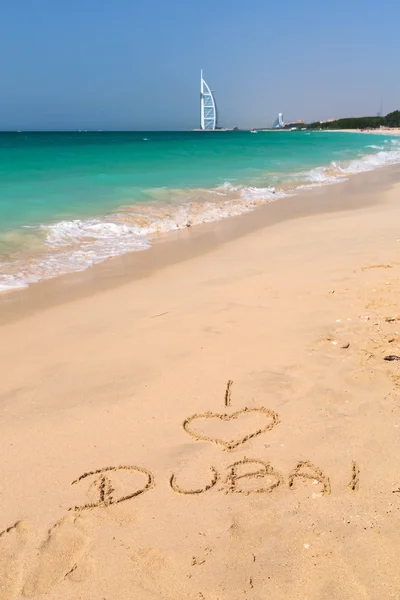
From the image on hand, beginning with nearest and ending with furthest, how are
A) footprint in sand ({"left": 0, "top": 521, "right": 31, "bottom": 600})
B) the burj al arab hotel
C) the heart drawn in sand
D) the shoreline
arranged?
1. footprint in sand ({"left": 0, "top": 521, "right": 31, "bottom": 600})
2. the heart drawn in sand
3. the shoreline
4. the burj al arab hotel

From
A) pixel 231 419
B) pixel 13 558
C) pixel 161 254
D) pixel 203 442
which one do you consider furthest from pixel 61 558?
pixel 161 254

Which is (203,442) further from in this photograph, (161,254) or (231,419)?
(161,254)

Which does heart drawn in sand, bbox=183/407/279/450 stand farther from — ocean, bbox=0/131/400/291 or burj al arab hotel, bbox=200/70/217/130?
burj al arab hotel, bbox=200/70/217/130

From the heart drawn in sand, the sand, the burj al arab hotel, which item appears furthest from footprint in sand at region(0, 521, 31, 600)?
the burj al arab hotel

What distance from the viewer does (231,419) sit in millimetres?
2732

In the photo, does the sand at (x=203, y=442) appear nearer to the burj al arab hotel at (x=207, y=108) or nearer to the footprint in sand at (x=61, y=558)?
the footprint in sand at (x=61, y=558)

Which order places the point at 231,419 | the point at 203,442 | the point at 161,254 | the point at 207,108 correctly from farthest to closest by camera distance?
the point at 207,108 < the point at 161,254 < the point at 231,419 < the point at 203,442

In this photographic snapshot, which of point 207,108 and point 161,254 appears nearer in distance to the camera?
point 161,254

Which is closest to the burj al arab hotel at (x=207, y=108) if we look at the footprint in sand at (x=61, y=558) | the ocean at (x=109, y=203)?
the ocean at (x=109, y=203)

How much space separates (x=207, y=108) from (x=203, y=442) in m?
121

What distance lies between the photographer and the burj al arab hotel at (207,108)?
110 m

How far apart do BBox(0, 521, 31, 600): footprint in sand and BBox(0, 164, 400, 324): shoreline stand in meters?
2.48

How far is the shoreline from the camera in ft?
15.7

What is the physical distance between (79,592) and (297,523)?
85 centimetres
